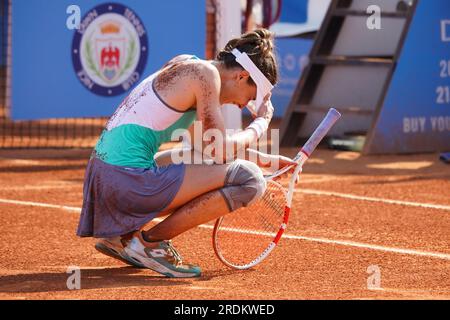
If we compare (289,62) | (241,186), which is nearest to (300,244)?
(241,186)

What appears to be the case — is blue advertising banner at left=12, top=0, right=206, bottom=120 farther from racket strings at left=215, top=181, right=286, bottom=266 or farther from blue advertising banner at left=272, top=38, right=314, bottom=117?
racket strings at left=215, top=181, right=286, bottom=266

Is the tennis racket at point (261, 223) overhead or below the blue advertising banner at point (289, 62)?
below

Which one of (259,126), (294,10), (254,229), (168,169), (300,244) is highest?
(294,10)

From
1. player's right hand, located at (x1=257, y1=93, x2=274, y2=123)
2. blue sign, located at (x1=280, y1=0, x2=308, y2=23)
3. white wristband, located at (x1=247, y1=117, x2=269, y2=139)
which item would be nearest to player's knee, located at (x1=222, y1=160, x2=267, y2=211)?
white wristband, located at (x1=247, y1=117, x2=269, y2=139)

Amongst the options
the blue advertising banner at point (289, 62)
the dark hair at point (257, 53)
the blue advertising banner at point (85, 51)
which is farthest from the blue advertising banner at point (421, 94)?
the dark hair at point (257, 53)

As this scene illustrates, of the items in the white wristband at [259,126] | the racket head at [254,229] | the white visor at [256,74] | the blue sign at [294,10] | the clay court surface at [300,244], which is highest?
the blue sign at [294,10]

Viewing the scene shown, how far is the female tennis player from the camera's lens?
5.66 metres

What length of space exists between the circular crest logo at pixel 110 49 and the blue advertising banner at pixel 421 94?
259 cm

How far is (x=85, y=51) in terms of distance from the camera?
10953mm

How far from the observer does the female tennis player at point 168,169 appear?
5.66 metres

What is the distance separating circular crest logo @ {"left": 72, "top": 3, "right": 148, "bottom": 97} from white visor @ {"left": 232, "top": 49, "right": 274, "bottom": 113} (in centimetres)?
546

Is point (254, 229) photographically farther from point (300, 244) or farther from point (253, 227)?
point (300, 244)

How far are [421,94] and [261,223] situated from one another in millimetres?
5764

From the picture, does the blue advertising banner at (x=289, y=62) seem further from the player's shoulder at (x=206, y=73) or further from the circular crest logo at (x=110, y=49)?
the player's shoulder at (x=206, y=73)
